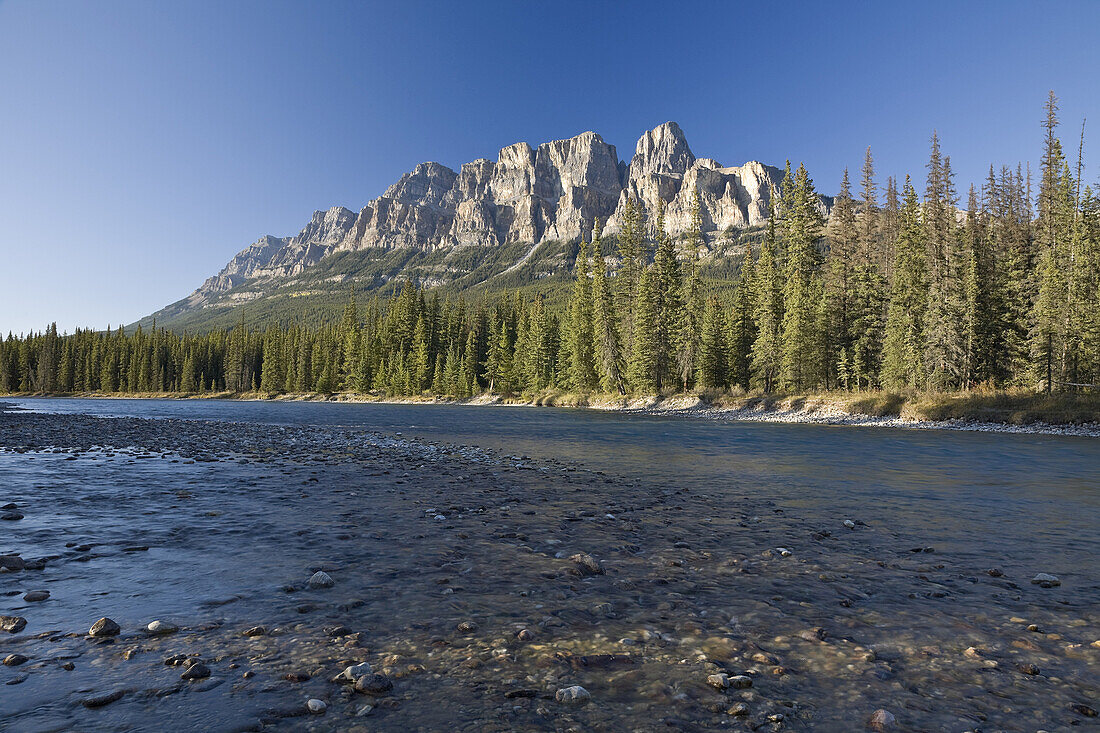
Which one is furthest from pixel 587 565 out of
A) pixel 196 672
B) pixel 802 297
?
pixel 802 297

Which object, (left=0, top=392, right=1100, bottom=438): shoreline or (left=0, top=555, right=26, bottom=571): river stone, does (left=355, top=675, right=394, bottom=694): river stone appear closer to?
(left=0, top=555, right=26, bottom=571): river stone

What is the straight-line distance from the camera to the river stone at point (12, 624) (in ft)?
16.4

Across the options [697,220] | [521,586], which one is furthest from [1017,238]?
[521,586]

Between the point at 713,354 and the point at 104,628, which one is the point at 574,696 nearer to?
the point at 104,628

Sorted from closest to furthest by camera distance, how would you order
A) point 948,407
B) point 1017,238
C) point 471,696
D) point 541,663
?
point 471,696, point 541,663, point 948,407, point 1017,238

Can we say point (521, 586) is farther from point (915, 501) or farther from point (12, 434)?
point (12, 434)

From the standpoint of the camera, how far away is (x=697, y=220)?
70438mm

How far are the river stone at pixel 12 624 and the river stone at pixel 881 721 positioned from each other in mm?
7309

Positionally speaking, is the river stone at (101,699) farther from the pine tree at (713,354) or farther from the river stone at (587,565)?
the pine tree at (713,354)

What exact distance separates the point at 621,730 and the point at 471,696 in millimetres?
1135

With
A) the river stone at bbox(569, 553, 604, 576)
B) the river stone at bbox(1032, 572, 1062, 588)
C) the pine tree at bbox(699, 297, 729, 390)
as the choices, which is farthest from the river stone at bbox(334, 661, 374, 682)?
the pine tree at bbox(699, 297, 729, 390)

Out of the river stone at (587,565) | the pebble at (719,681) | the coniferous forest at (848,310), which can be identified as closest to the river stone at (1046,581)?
the pebble at (719,681)

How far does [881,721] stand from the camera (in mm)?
3635

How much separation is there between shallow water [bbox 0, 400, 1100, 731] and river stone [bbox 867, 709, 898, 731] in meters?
0.08
